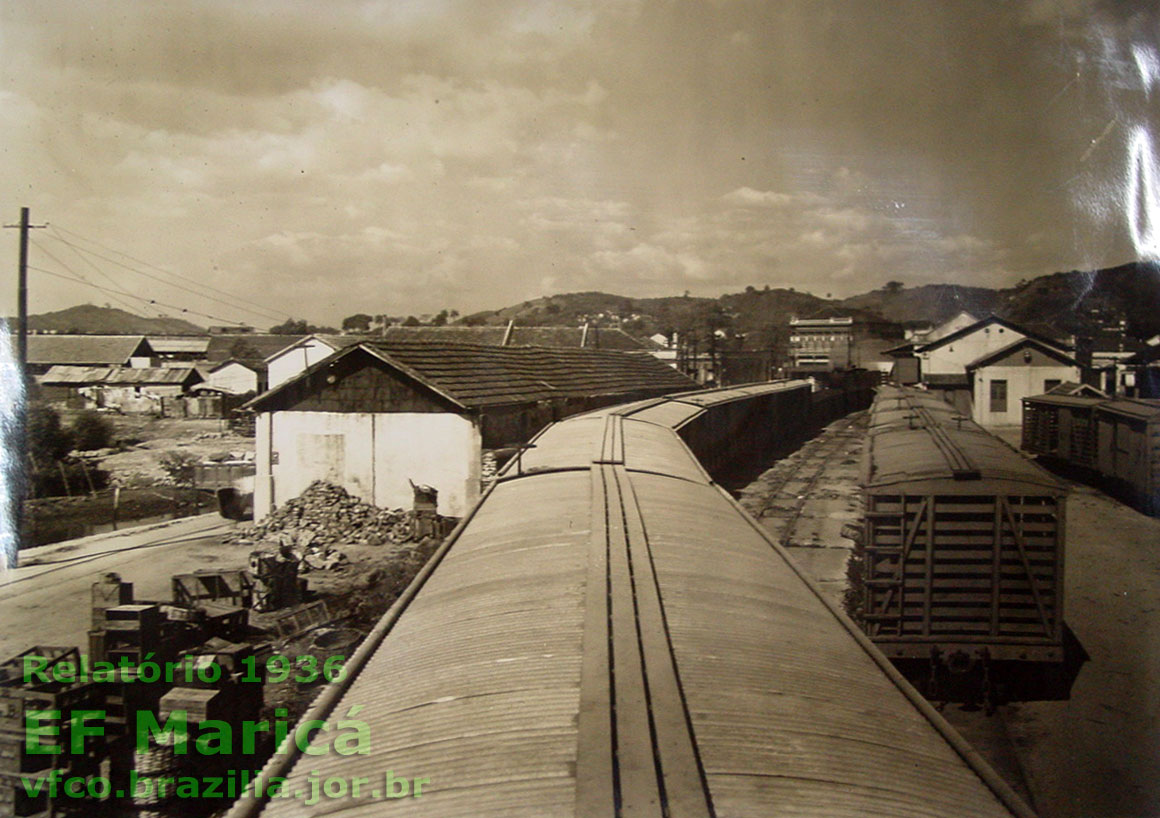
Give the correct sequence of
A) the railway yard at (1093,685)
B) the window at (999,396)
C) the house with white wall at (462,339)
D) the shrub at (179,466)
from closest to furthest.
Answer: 1. the railway yard at (1093,685)
2. the shrub at (179,466)
3. the window at (999,396)
4. the house with white wall at (462,339)

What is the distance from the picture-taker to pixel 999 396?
26.0 meters

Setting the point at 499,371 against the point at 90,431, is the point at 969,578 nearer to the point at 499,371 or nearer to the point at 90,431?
the point at 499,371

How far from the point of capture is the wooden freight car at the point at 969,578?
7.16 meters

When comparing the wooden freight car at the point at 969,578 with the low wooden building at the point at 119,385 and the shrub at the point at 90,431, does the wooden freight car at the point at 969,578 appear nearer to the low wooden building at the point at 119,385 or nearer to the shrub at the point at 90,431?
the low wooden building at the point at 119,385

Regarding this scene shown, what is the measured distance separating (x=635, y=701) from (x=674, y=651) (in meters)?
0.67

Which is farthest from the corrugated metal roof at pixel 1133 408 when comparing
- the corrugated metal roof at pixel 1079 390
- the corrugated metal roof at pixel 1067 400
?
the corrugated metal roof at pixel 1079 390

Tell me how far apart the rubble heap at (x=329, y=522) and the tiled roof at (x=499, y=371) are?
2.22 m

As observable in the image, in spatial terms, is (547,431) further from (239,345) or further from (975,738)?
(239,345)

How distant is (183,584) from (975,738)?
8517 mm

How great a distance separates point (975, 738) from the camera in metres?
6.71

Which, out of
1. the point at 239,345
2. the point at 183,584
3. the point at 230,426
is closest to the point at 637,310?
the point at 239,345

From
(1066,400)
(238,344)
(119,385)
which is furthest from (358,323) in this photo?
(1066,400)

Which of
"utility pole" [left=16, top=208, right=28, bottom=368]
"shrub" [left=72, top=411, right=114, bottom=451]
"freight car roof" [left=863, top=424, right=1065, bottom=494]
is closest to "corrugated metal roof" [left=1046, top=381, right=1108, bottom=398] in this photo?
"freight car roof" [left=863, top=424, right=1065, bottom=494]

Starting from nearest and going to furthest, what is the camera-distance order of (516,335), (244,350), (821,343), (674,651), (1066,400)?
(674,651) < (1066,400) < (516,335) < (244,350) < (821,343)
